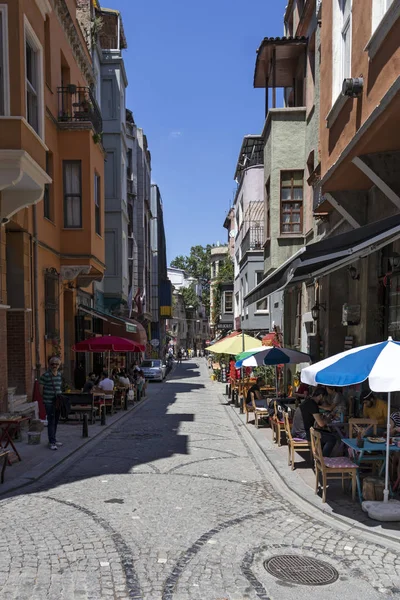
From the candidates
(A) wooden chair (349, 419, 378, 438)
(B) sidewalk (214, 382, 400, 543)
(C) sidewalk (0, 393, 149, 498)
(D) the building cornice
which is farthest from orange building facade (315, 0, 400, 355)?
(D) the building cornice

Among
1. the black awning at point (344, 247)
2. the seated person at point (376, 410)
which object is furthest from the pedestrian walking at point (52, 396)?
the seated person at point (376, 410)

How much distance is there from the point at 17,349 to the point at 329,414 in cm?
791

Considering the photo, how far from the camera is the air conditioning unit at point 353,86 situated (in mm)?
8562

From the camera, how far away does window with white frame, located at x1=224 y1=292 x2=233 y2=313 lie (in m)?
47.6

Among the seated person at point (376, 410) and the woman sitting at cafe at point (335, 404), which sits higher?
the seated person at point (376, 410)

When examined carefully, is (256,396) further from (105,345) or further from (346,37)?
(346,37)

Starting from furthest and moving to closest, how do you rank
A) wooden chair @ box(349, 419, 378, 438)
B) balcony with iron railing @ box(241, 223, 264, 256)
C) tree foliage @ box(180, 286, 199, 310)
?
tree foliage @ box(180, 286, 199, 310)
balcony with iron railing @ box(241, 223, 264, 256)
wooden chair @ box(349, 419, 378, 438)

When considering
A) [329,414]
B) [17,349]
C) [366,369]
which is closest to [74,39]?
[17,349]

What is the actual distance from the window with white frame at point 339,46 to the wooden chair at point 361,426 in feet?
21.4

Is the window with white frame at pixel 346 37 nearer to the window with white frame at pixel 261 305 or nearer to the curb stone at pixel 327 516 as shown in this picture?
the curb stone at pixel 327 516

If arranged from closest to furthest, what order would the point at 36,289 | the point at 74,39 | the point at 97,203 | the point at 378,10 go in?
the point at 378,10 → the point at 36,289 → the point at 74,39 → the point at 97,203

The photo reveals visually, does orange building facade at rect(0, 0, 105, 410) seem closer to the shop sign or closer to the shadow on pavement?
the shadow on pavement

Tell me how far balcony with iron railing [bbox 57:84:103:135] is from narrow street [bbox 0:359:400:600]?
1120cm

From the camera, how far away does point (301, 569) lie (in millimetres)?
4969
